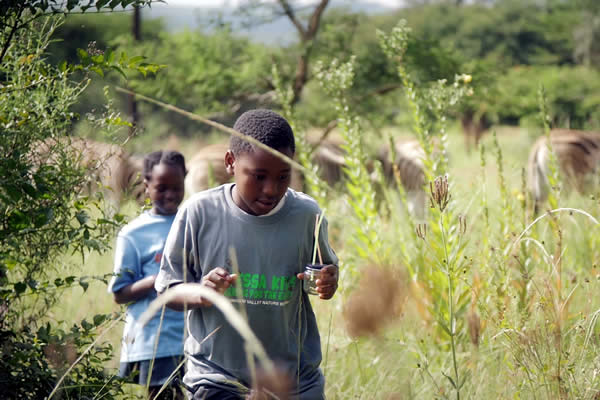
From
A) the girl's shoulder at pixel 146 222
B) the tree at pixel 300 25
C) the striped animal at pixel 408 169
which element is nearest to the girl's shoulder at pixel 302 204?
the girl's shoulder at pixel 146 222

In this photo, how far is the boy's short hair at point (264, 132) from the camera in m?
2.62

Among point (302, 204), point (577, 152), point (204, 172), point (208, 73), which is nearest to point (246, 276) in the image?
point (302, 204)

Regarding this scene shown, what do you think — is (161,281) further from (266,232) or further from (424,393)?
(424,393)

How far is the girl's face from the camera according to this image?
3809 millimetres

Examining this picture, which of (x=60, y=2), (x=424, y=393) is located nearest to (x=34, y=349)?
(x=60, y=2)

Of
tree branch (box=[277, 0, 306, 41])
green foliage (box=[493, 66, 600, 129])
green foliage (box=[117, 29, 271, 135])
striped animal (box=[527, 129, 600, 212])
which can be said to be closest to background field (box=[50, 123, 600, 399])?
green foliage (box=[117, 29, 271, 135])

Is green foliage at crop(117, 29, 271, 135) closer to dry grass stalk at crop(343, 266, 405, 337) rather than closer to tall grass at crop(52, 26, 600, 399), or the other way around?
tall grass at crop(52, 26, 600, 399)

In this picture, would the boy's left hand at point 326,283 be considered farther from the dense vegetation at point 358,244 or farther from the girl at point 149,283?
the girl at point 149,283

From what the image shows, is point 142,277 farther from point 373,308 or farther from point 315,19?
point 315,19

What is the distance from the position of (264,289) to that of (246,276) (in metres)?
0.09

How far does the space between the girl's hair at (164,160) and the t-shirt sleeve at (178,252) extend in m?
1.23

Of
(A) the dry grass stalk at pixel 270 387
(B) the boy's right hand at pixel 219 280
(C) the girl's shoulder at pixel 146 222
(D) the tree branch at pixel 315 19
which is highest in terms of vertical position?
(D) the tree branch at pixel 315 19

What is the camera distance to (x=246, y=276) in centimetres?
265

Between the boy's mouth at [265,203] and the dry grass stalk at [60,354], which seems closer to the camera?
the boy's mouth at [265,203]
